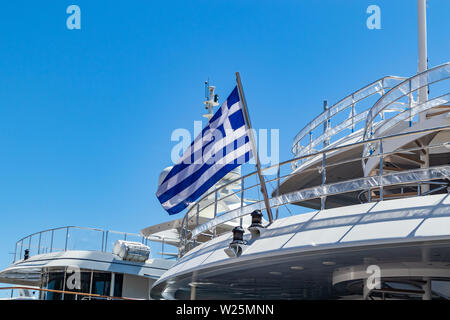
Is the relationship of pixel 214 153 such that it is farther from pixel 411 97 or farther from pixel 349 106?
pixel 349 106

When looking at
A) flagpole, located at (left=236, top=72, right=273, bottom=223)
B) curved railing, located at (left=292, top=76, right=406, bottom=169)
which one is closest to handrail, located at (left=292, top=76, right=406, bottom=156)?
curved railing, located at (left=292, top=76, right=406, bottom=169)

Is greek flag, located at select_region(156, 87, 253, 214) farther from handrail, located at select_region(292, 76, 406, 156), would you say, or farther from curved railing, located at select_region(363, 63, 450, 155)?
handrail, located at select_region(292, 76, 406, 156)

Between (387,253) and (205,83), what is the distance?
69.8 ft

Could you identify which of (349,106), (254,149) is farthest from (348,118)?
(254,149)

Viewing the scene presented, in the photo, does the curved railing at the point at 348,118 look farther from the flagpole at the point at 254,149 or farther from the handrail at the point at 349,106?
the flagpole at the point at 254,149

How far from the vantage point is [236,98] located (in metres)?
12.1

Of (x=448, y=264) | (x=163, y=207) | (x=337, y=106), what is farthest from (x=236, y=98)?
(x=337, y=106)

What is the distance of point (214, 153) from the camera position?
1212 cm

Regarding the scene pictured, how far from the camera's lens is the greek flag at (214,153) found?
1187 cm

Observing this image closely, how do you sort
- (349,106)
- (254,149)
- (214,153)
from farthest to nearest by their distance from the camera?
1. (349,106)
2. (214,153)
3. (254,149)

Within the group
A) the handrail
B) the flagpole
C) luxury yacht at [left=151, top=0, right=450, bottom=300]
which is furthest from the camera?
the handrail

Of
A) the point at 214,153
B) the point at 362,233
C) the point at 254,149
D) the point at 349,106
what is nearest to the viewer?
the point at 362,233

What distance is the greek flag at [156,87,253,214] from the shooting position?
11.9 meters
